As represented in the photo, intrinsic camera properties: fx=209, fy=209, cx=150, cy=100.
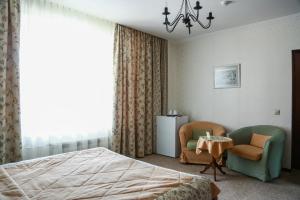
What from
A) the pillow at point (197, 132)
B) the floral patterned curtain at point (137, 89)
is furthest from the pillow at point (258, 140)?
the floral patterned curtain at point (137, 89)

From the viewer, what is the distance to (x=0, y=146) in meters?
2.81

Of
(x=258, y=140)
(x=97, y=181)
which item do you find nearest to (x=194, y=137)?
(x=258, y=140)

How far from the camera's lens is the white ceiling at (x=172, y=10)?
10.7 ft

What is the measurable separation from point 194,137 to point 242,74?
1.66 metres

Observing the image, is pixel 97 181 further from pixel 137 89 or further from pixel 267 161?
pixel 137 89

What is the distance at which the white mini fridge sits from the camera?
4625 mm

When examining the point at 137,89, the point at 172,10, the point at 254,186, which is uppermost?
the point at 172,10

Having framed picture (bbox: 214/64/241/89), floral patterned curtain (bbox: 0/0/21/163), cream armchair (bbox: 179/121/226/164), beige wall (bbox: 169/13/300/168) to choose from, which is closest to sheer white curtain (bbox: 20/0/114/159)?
floral patterned curtain (bbox: 0/0/21/163)

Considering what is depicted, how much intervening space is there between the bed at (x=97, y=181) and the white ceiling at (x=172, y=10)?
2452mm

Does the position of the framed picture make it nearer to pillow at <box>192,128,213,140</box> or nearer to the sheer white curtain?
pillow at <box>192,128,213,140</box>

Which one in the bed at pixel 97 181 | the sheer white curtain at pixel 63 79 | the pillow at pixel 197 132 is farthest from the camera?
the pillow at pixel 197 132

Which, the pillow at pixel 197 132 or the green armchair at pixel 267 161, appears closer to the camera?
the green armchair at pixel 267 161

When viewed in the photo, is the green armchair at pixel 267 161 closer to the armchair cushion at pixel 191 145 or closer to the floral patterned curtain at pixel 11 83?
the armchair cushion at pixel 191 145

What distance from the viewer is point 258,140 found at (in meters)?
3.71
